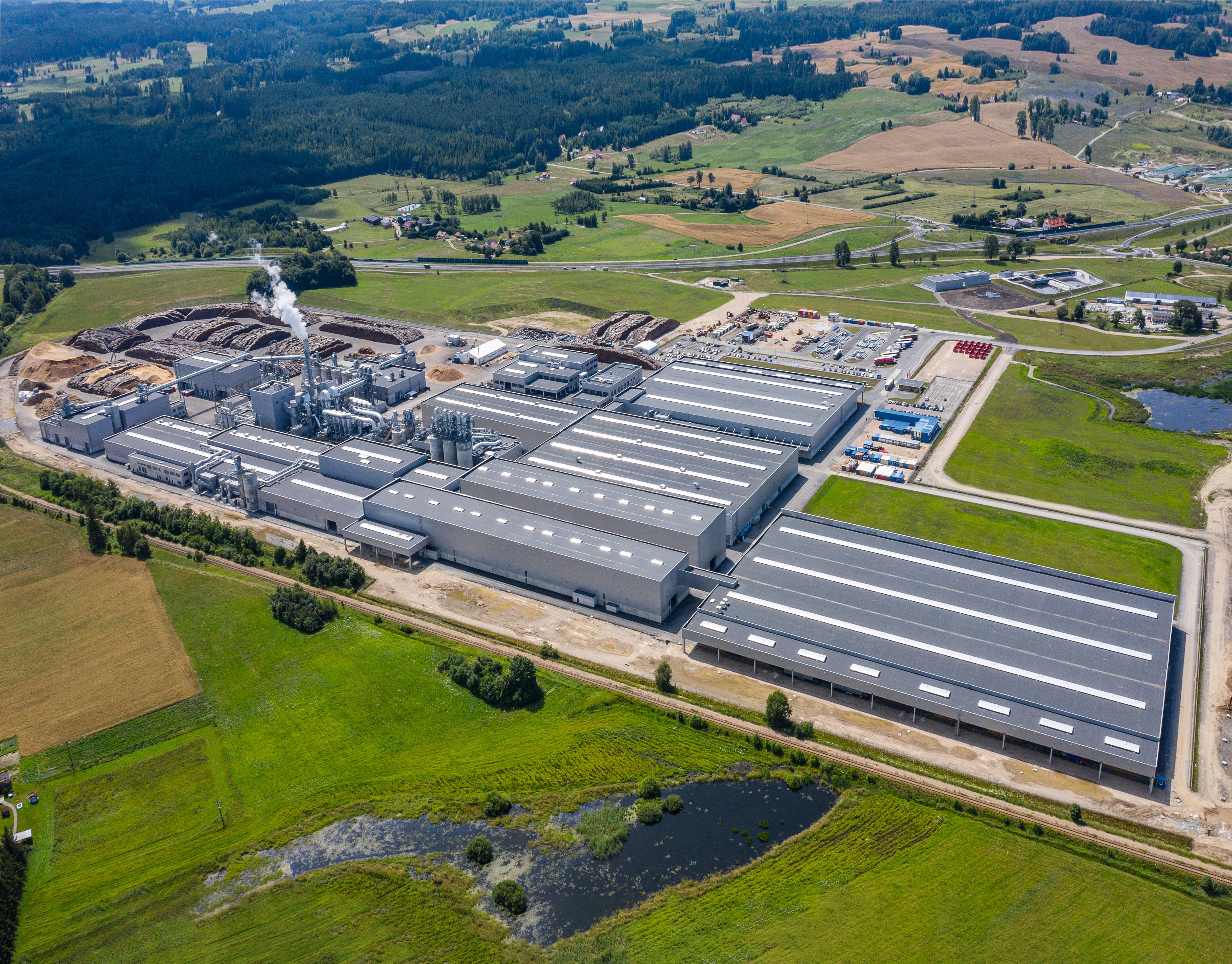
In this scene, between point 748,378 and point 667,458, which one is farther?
point 748,378

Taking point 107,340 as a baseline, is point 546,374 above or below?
below

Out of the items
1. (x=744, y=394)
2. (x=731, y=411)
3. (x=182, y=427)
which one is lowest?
(x=731, y=411)

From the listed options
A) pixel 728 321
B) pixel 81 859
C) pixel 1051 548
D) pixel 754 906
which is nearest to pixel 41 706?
pixel 81 859

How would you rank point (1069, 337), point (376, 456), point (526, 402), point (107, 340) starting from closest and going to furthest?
point (376, 456)
point (526, 402)
point (1069, 337)
point (107, 340)

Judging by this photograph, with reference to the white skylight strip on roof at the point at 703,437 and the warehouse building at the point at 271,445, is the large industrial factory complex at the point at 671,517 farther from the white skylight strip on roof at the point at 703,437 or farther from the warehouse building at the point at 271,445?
the white skylight strip on roof at the point at 703,437

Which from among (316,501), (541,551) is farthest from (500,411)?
(541,551)

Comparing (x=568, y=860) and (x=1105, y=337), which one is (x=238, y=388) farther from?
(x=1105, y=337)

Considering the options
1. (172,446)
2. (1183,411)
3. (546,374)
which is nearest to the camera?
(172,446)

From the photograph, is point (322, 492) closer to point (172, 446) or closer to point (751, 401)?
point (172, 446)
